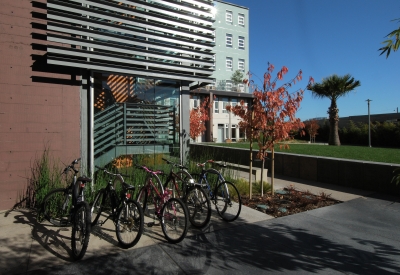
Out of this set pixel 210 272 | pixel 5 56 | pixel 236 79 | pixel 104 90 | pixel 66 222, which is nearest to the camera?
pixel 210 272

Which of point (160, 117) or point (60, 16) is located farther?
point (160, 117)

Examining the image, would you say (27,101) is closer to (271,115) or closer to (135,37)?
(135,37)

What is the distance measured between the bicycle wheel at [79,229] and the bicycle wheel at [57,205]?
1.19m

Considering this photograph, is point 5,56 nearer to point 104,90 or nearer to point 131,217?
point 104,90

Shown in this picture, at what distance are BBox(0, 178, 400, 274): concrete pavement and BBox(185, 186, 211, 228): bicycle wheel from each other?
0.17m

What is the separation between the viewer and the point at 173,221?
4.36 meters

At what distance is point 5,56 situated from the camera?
591 cm

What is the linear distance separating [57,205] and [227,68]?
1624 inches

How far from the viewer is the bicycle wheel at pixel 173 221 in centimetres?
424

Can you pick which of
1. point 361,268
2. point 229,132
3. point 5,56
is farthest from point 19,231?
point 229,132

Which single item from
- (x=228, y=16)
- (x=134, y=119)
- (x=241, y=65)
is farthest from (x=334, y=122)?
(x=228, y=16)

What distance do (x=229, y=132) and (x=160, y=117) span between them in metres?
32.4

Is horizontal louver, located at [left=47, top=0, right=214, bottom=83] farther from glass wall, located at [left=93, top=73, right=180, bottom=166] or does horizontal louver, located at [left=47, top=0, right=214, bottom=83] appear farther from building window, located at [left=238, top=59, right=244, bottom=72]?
building window, located at [left=238, top=59, right=244, bottom=72]

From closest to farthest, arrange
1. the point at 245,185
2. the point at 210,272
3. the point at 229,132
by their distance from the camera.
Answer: the point at 210,272 → the point at 245,185 → the point at 229,132
